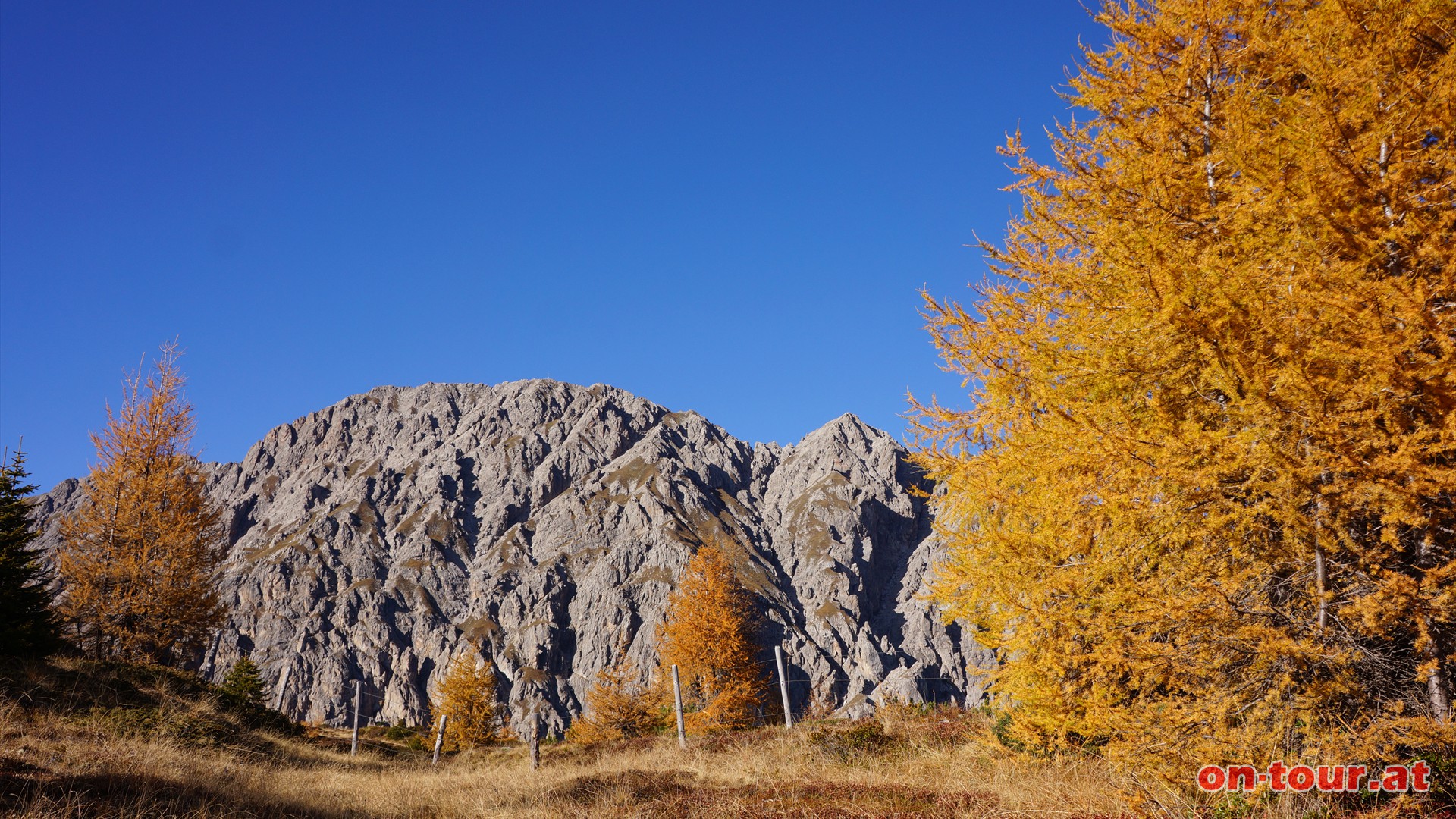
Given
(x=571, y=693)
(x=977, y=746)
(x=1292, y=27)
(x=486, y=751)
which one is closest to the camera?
(x=1292, y=27)

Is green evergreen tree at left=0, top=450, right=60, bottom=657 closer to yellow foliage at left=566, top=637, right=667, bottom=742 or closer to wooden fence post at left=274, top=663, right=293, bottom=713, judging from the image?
yellow foliage at left=566, top=637, right=667, bottom=742

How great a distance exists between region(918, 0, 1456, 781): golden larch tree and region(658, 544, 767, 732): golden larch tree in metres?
23.9

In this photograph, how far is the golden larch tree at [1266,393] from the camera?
14.6 ft

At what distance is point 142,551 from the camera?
2162 cm

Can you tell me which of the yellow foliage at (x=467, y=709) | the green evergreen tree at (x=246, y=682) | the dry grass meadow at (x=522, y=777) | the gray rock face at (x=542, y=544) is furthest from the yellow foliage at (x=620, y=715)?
the gray rock face at (x=542, y=544)

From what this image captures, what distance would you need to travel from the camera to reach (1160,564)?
6.06 m

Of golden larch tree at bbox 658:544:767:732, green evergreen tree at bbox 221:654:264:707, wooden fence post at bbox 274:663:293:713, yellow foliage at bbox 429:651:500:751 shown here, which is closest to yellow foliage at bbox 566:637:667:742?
golden larch tree at bbox 658:544:767:732

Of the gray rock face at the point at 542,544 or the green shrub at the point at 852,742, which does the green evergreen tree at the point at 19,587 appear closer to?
the green shrub at the point at 852,742

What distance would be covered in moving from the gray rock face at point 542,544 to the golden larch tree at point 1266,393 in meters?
69.8

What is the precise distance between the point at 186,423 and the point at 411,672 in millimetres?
84245

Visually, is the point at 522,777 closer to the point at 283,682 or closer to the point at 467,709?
the point at 467,709

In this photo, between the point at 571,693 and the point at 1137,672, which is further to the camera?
the point at 571,693

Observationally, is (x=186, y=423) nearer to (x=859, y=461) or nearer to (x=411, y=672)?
(x=411, y=672)

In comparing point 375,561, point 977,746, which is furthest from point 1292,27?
point 375,561
